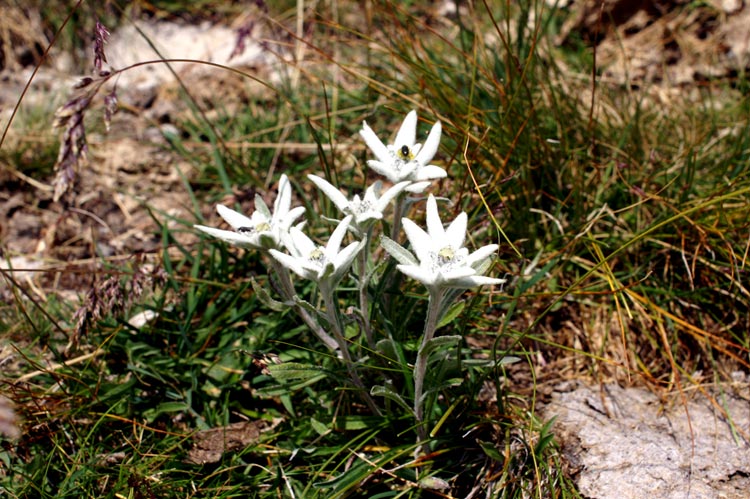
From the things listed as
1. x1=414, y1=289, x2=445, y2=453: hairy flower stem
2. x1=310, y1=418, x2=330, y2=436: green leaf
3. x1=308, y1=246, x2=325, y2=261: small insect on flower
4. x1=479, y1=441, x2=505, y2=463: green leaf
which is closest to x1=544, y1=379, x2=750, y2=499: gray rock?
x1=479, y1=441, x2=505, y2=463: green leaf

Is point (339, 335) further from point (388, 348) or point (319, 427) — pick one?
point (319, 427)

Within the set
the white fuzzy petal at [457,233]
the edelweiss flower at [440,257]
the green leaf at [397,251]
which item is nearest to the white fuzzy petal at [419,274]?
the edelweiss flower at [440,257]

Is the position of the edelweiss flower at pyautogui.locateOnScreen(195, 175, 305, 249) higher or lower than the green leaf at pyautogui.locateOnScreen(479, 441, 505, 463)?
higher

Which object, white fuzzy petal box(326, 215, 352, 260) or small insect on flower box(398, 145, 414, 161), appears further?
small insect on flower box(398, 145, 414, 161)

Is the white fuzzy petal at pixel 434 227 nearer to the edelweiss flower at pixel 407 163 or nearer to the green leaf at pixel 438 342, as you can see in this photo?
the edelweiss flower at pixel 407 163

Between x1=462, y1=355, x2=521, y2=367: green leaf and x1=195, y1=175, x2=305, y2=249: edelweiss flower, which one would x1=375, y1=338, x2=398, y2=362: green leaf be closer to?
x1=462, y1=355, x2=521, y2=367: green leaf

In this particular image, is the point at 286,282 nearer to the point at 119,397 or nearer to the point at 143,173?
the point at 119,397

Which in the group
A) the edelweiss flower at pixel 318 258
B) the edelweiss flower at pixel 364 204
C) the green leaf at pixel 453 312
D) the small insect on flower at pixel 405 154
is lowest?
the green leaf at pixel 453 312
